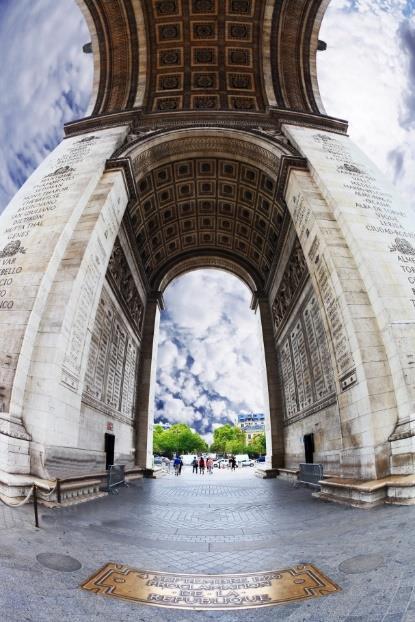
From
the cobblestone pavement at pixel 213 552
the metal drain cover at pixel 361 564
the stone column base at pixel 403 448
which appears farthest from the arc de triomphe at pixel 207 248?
the metal drain cover at pixel 361 564

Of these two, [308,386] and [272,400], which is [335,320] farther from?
[272,400]

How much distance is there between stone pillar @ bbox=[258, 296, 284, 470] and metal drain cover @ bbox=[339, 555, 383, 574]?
15.2 metres

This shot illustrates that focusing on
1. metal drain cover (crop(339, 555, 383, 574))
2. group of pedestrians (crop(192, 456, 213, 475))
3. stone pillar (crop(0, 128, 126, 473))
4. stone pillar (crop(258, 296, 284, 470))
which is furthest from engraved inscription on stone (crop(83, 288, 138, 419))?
metal drain cover (crop(339, 555, 383, 574))

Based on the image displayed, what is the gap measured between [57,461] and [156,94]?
17.7 meters

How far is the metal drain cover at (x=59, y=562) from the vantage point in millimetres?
3479

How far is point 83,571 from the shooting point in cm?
349

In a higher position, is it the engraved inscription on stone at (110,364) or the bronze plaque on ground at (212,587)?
the engraved inscription on stone at (110,364)

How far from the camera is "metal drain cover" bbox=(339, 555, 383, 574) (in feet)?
10.7

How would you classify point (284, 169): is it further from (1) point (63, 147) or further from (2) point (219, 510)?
(2) point (219, 510)

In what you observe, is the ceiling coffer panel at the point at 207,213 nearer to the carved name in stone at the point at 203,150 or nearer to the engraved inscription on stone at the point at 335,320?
the carved name in stone at the point at 203,150

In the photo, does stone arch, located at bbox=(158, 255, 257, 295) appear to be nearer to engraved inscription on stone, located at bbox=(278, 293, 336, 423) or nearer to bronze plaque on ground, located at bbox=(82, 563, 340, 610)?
engraved inscription on stone, located at bbox=(278, 293, 336, 423)

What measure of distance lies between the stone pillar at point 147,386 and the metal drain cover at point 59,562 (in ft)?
48.8

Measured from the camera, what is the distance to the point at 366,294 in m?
8.94

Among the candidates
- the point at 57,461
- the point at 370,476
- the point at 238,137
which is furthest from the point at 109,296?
the point at 370,476
